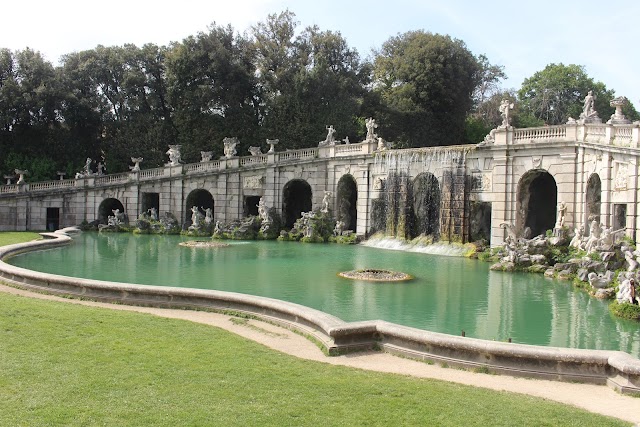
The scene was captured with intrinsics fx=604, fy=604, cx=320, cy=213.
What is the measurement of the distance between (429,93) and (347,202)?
601 inches

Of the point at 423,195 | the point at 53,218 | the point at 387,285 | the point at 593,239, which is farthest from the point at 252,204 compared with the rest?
the point at 593,239

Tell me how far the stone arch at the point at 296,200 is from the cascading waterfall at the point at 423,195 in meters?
8.35

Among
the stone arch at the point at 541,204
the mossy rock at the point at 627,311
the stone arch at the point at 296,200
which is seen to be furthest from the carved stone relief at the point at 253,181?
the mossy rock at the point at 627,311

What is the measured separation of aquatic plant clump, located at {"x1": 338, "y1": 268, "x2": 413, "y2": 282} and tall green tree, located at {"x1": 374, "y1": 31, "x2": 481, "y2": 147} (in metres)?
29.9

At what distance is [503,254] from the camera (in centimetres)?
2736

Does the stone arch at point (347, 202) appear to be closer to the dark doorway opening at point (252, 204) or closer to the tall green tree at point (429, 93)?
the dark doorway opening at point (252, 204)

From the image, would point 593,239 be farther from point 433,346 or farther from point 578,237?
point 433,346

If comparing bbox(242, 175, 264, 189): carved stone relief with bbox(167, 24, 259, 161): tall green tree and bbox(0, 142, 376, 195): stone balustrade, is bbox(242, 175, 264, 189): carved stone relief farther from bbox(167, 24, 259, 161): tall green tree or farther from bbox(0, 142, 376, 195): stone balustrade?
bbox(167, 24, 259, 161): tall green tree

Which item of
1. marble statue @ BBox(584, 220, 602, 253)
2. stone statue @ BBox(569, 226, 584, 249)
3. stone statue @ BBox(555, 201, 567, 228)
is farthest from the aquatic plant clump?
stone statue @ BBox(555, 201, 567, 228)

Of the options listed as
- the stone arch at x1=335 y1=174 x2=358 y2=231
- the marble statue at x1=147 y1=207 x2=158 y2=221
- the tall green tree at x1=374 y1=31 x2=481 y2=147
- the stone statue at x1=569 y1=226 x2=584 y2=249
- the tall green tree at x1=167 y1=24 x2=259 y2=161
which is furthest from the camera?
the tall green tree at x1=374 y1=31 x2=481 y2=147

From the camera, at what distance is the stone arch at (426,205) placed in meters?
34.5

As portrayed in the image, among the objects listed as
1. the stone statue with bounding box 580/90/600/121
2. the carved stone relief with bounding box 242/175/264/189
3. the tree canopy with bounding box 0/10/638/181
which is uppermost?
the tree canopy with bounding box 0/10/638/181

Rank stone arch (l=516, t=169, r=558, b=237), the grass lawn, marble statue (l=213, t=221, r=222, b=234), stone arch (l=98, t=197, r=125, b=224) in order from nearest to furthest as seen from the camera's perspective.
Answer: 1. the grass lawn
2. stone arch (l=516, t=169, r=558, b=237)
3. marble statue (l=213, t=221, r=222, b=234)
4. stone arch (l=98, t=197, r=125, b=224)

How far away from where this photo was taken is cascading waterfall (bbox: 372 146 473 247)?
32562mm
